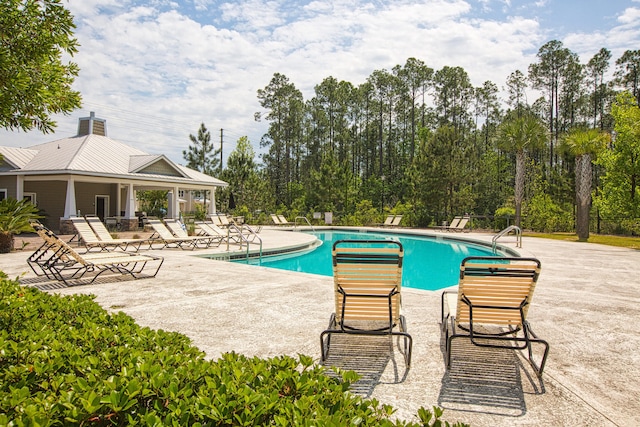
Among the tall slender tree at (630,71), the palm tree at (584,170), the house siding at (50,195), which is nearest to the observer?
the palm tree at (584,170)

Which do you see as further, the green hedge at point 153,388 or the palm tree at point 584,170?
the palm tree at point 584,170

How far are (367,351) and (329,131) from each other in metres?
42.6

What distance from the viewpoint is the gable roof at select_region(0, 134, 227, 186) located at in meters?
19.0

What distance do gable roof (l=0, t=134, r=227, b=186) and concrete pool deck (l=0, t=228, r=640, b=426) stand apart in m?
12.7

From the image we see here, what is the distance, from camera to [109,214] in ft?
79.0

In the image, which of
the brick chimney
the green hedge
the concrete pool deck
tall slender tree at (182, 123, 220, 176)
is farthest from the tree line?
the green hedge

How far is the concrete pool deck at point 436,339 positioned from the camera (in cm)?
282

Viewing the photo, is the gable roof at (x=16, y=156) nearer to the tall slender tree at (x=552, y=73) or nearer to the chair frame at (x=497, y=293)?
the chair frame at (x=497, y=293)

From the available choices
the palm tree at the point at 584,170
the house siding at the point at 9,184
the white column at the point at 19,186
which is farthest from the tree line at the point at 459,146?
the house siding at the point at 9,184

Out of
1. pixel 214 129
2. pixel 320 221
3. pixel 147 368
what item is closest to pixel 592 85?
pixel 320 221

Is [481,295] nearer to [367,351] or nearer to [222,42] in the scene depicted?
[367,351]

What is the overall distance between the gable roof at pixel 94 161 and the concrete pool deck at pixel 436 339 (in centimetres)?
1268

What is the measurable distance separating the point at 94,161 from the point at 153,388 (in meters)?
21.6

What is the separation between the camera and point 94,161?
66.9 feet
